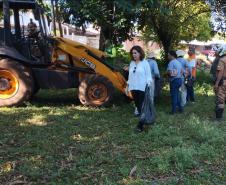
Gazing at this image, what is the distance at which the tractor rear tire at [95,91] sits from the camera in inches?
412

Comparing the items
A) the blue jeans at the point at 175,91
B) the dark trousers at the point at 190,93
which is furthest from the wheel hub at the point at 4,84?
the dark trousers at the point at 190,93

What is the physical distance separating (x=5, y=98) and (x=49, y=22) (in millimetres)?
2194

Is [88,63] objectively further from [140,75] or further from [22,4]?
[140,75]

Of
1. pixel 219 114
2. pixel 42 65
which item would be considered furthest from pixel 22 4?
pixel 219 114

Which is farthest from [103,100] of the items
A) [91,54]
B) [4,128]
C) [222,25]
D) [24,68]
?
[222,25]

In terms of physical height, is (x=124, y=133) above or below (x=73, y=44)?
below

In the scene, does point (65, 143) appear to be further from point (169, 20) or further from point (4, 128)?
point (169, 20)

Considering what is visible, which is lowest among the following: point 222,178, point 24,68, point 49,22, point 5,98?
point 222,178

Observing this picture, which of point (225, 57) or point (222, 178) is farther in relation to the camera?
point (225, 57)

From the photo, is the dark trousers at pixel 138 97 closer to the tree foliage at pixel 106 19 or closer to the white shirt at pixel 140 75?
the white shirt at pixel 140 75

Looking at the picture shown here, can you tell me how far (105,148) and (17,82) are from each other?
3944mm

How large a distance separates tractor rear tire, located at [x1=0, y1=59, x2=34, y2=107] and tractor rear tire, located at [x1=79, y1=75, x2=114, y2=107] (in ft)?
3.91

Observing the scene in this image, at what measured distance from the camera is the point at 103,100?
10.6 meters

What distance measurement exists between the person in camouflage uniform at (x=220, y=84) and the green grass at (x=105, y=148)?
0.34m
